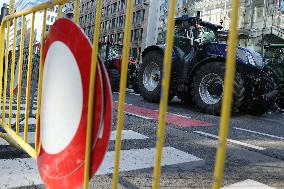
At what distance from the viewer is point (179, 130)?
4.71 metres

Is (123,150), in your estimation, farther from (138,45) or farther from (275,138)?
(138,45)

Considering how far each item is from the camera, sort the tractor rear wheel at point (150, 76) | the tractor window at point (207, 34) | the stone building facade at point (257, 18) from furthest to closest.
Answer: the stone building facade at point (257, 18) → the tractor rear wheel at point (150, 76) → the tractor window at point (207, 34)

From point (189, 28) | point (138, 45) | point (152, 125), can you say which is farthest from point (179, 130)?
point (138, 45)

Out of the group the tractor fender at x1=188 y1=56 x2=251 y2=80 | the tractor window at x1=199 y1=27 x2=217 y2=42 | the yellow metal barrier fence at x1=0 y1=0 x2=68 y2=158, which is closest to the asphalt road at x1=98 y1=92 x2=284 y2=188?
the yellow metal barrier fence at x1=0 y1=0 x2=68 y2=158

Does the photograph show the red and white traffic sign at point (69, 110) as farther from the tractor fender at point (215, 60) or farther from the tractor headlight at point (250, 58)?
the tractor headlight at point (250, 58)

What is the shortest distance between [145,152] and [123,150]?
0.64 ft

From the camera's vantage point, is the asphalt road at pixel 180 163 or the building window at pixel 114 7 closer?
the asphalt road at pixel 180 163

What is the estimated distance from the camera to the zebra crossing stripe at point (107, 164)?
231 centimetres

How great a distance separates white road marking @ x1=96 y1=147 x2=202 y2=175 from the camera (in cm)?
273

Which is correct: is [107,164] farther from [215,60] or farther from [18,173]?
[215,60]

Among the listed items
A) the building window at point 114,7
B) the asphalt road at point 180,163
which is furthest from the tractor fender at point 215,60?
the building window at point 114,7

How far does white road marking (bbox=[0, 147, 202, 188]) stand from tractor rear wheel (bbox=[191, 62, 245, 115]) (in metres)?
3.62

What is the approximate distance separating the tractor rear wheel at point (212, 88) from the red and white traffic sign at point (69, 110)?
5344 mm

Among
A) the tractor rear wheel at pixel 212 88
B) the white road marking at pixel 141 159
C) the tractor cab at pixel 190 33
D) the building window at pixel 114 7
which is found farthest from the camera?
the building window at pixel 114 7
